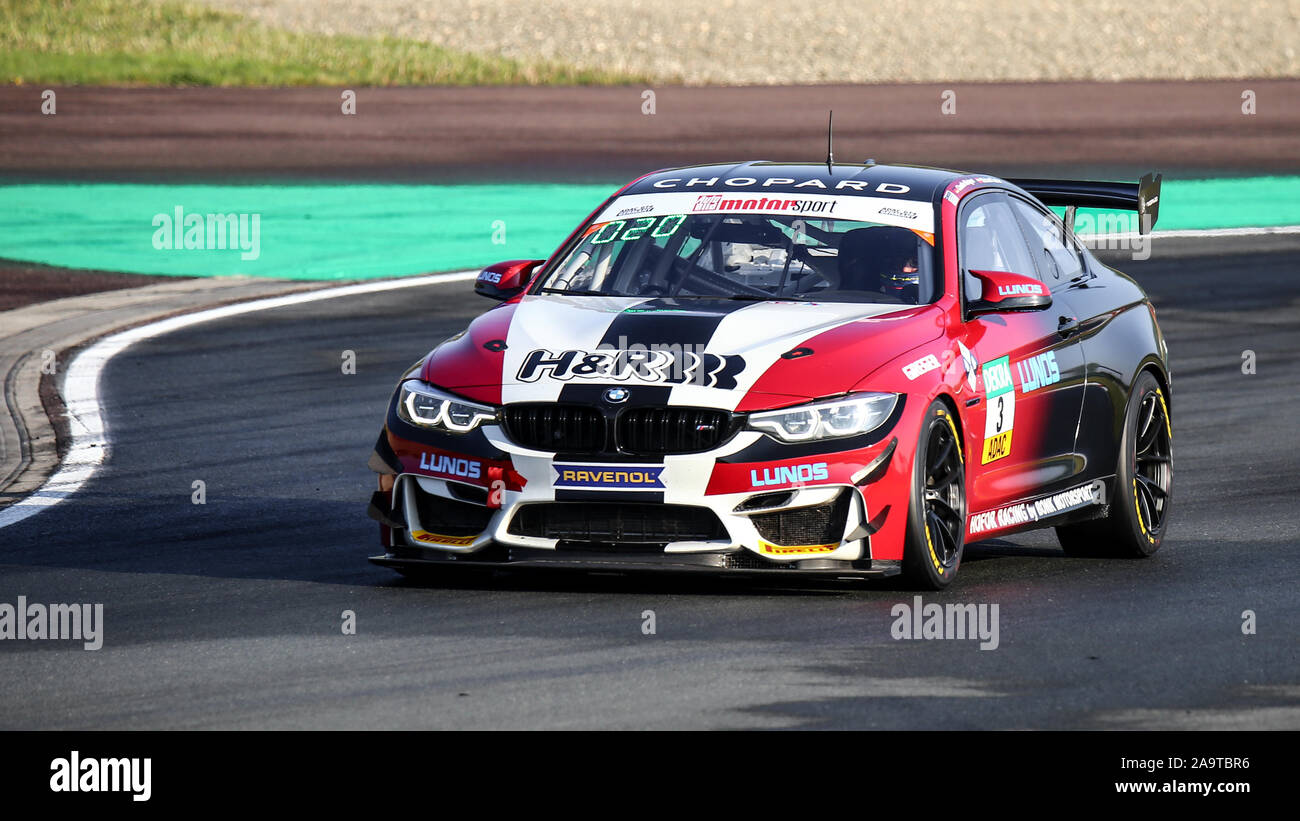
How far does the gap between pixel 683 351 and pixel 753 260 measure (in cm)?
111

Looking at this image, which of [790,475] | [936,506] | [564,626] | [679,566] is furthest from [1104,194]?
[564,626]

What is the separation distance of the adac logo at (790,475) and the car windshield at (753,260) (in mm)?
1082

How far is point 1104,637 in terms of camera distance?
800cm

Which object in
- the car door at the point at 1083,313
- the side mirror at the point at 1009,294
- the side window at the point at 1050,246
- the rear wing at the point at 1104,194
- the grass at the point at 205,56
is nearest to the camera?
the side mirror at the point at 1009,294

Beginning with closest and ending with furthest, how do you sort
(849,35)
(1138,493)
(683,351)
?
(683,351) → (1138,493) → (849,35)

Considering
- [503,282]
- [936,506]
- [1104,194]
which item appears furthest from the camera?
[1104,194]

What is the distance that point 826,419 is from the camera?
8375mm

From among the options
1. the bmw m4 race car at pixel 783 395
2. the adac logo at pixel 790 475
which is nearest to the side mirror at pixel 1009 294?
the bmw m4 race car at pixel 783 395

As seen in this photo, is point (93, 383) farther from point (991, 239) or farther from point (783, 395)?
point (783, 395)

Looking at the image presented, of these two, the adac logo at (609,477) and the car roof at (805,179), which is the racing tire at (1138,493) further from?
the adac logo at (609,477)

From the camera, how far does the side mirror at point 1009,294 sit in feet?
29.9

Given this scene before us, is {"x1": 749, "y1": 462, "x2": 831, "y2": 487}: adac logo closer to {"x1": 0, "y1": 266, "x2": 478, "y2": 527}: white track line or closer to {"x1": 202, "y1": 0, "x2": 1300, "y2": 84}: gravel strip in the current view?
{"x1": 0, "y1": 266, "x2": 478, "y2": 527}: white track line

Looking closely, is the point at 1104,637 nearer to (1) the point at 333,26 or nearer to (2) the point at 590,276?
(2) the point at 590,276
